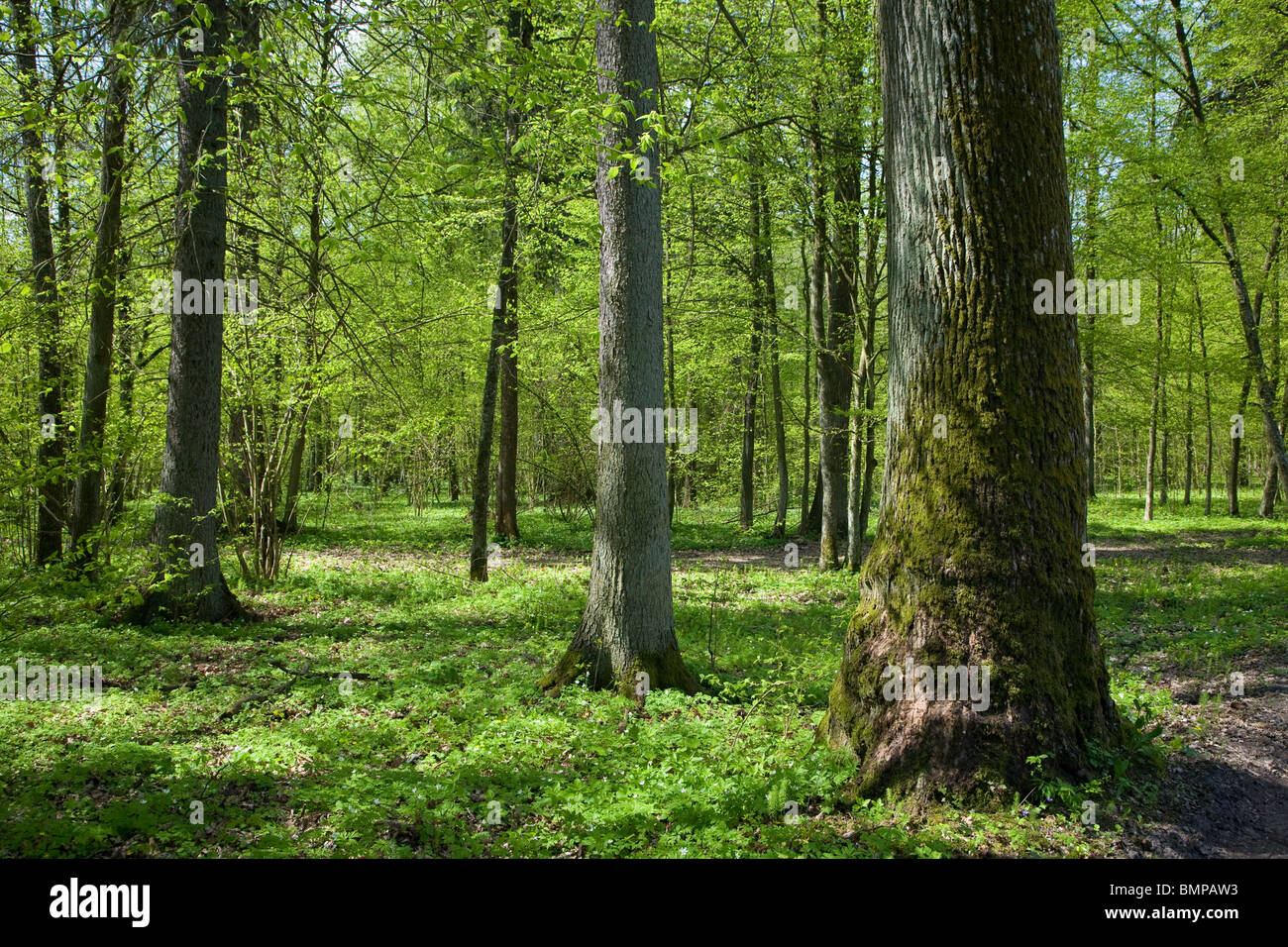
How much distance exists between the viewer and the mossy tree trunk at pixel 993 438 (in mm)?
3402

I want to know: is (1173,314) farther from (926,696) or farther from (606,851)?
(606,851)

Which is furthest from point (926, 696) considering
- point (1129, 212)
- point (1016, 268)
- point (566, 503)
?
point (566, 503)

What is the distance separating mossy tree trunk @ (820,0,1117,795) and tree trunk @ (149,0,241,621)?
22.6 ft

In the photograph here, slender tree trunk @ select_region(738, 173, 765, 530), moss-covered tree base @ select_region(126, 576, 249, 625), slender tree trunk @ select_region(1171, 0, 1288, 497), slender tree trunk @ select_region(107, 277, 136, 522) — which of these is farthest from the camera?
slender tree trunk @ select_region(738, 173, 765, 530)

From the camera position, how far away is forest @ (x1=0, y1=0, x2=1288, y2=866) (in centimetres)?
343

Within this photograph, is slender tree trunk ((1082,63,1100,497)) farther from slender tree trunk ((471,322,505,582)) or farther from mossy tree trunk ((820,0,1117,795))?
slender tree trunk ((471,322,505,582))

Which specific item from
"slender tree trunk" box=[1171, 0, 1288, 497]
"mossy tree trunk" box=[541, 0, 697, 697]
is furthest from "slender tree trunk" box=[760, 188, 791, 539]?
"mossy tree trunk" box=[541, 0, 697, 697]

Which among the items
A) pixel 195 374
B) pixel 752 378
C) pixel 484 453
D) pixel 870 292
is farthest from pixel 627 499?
pixel 752 378

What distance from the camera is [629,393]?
532 centimetres

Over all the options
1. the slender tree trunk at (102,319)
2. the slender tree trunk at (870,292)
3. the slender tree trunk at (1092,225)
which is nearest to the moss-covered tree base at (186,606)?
the slender tree trunk at (102,319)

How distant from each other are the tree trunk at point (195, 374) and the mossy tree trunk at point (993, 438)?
6.90 meters

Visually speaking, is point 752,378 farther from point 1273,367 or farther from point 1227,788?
point 1227,788

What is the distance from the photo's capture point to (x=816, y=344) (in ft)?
38.3

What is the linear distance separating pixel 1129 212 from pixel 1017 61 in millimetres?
12543
